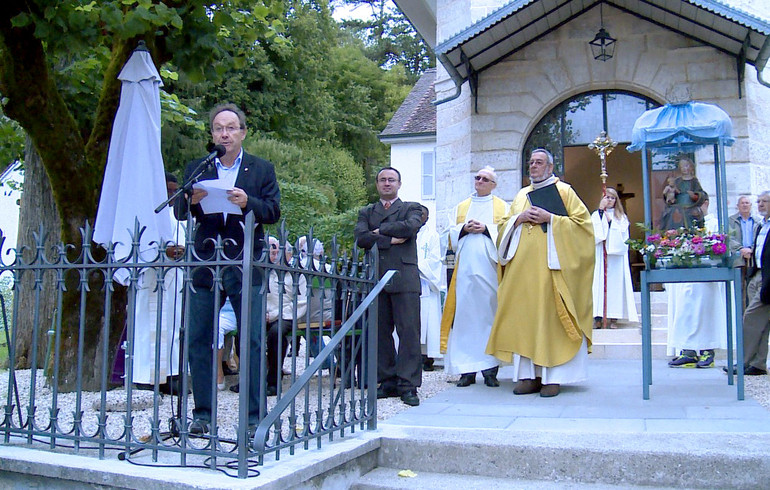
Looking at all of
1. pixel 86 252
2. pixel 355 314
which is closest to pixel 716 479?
pixel 355 314

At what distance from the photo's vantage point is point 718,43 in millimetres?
10641

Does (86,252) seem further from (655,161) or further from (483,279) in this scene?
(655,161)

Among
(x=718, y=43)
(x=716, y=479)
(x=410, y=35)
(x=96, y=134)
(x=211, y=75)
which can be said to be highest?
(x=410, y=35)

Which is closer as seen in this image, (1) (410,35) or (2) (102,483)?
(2) (102,483)

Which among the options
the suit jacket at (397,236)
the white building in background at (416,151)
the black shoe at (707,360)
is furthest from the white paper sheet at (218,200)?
the white building in background at (416,151)

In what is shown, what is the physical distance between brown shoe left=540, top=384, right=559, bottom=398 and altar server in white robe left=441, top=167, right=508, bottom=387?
648 mm

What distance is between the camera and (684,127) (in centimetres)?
670

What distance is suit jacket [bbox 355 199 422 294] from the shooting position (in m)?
6.60

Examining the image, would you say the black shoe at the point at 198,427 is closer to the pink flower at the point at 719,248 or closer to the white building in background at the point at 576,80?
the pink flower at the point at 719,248

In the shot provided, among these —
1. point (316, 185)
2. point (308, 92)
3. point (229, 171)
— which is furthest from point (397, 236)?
point (308, 92)

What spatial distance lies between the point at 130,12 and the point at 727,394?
18.3 ft

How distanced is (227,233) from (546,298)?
298 centimetres

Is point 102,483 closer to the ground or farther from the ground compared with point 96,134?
closer to the ground

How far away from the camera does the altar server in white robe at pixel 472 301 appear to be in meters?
7.15
